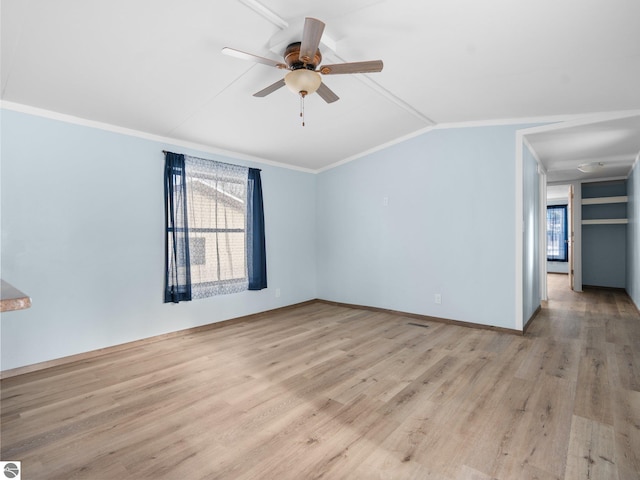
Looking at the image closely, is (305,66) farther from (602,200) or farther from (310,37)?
(602,200)

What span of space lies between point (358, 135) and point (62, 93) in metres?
3.08

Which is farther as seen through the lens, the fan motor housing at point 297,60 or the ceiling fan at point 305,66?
the fan motor housing at point 297,60

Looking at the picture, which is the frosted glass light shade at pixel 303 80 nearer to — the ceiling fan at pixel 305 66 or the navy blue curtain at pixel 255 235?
the ceiling fan at pixel 305 66

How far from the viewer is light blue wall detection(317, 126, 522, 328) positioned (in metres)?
3.95

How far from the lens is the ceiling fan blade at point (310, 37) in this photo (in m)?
1.82

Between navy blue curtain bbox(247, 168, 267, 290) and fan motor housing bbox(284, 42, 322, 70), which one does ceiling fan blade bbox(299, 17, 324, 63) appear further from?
navy blue curtain bbox(247, 168, 267, 290)

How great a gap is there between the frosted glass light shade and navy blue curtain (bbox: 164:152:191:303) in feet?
6.84

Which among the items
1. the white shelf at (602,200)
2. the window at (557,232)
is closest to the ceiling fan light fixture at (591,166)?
the white shelf at (602,200)

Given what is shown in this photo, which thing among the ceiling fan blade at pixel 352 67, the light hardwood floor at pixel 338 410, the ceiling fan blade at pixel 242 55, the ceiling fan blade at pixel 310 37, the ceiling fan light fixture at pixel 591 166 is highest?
the ceiling fan blade at pixel 310 37

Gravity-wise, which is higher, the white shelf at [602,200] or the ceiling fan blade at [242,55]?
the ceiling fan blade at [242,55]

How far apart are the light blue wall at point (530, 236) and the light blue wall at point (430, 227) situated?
11.4 inches

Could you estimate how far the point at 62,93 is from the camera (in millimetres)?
2717

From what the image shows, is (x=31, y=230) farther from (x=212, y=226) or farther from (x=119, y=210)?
(x=212, y=226)

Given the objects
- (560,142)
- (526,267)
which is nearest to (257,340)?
(526,267)
